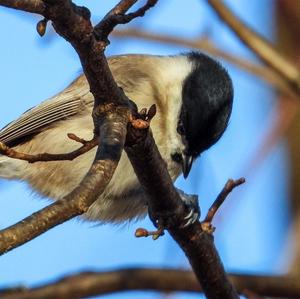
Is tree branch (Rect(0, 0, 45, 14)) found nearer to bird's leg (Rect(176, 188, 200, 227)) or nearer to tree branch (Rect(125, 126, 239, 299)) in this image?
tree branch (Rect(125, 126, 239, 299))

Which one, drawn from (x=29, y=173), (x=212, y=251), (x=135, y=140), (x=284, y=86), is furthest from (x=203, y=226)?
(x=284, y=86)

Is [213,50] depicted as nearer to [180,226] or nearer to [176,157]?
[176,157]

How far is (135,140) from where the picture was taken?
2.20 metres

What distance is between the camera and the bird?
11.1 ft

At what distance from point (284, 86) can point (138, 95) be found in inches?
31.6

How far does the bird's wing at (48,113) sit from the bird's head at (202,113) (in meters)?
0.42

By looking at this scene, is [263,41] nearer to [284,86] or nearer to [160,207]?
[284,86]

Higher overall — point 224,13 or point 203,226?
point 224,13

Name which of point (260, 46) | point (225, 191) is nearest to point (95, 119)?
point (225, 191)

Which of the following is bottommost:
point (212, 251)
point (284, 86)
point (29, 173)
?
point (212, 251)

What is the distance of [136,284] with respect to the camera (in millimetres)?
3107

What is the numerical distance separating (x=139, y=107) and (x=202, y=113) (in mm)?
277

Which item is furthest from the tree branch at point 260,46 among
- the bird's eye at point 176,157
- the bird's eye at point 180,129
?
the bird's eye at point 176,157

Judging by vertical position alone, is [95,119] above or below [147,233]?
above
